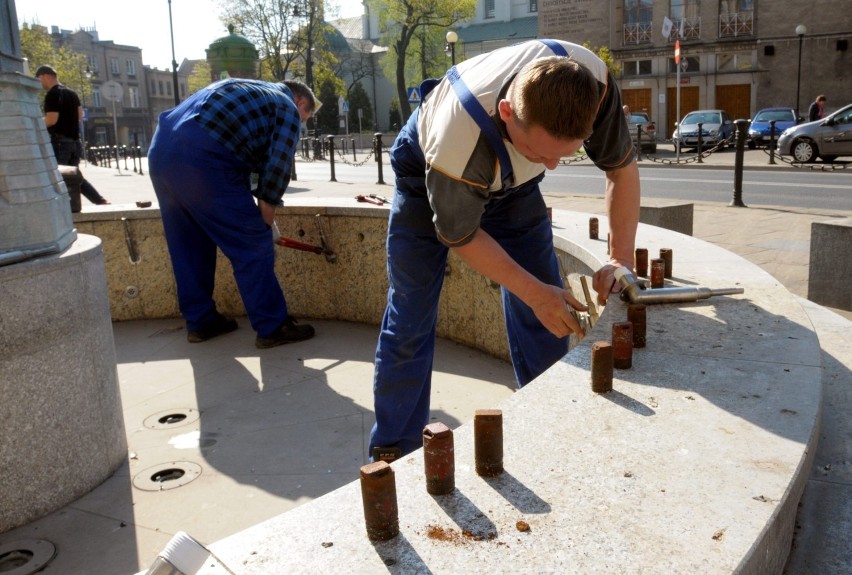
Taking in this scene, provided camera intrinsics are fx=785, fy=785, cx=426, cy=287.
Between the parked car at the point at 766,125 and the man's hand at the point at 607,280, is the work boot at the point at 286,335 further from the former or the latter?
the parked car at the point at 766,125

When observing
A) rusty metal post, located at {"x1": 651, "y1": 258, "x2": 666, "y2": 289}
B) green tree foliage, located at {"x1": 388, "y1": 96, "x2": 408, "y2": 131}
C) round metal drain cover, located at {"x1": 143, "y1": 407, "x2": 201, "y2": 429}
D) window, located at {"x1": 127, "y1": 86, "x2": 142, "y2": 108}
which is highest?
window, located at {"x1": 127, "y1": 86, "x2": 142, "y2": 108}

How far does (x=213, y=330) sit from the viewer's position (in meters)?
5.31

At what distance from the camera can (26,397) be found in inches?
110

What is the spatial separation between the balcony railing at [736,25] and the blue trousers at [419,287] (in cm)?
4047

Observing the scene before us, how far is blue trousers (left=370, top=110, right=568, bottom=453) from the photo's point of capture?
2924mm

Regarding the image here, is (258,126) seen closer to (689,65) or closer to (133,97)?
(689,65)

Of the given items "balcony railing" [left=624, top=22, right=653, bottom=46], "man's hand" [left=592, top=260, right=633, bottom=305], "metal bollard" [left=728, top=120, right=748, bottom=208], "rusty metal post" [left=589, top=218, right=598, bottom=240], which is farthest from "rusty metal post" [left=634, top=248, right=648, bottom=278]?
"balcony railing" [left=624, top=22, right=653, bottom=46]

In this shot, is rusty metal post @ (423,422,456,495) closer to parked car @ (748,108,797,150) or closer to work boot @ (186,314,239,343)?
work boot @ (186,314,239,343)

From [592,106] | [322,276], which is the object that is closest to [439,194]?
[592,106]

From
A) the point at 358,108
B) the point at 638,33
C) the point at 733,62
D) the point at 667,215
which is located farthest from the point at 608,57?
the point at 667,215

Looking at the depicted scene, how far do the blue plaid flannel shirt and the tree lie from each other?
199 ft

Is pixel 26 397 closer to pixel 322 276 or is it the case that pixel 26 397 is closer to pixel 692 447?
pixel 692 447

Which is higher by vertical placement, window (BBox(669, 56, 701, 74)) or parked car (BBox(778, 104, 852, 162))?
window (BBox(669, 56, 701, 74))

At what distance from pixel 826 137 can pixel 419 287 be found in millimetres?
18091
